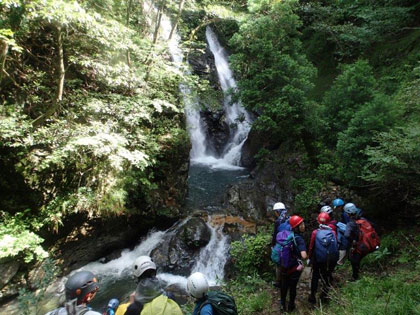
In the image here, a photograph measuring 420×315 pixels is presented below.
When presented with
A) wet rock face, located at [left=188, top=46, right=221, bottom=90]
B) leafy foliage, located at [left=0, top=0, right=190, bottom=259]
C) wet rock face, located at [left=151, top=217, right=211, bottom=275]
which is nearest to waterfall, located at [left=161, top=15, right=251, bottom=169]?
wet rock face, located at [left=188, top=46, right=221, bottom=90]

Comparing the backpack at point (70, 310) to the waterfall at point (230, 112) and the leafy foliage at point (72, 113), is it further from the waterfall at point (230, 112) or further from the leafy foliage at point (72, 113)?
the waterfall at point (230, 112)

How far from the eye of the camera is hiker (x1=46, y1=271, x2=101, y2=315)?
218 centimetres

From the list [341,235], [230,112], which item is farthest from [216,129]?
[341,235]

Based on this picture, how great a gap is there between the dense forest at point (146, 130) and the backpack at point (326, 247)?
0.61m

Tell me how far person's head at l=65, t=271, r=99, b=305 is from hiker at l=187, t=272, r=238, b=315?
0.96m

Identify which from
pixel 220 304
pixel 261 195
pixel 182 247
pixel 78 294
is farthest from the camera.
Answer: pixel 261 195

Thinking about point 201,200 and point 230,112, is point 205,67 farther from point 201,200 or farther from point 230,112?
point 201,200

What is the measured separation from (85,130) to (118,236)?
4.38 metres

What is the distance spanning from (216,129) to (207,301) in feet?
53.3

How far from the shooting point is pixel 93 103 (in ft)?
21.3

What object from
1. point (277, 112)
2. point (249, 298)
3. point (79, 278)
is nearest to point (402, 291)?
point (249, 298)

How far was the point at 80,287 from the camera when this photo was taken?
89.7 inches

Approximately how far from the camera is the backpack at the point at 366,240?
4.75 m

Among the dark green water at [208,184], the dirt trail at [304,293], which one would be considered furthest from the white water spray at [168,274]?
the dirt trail at [304,293]
